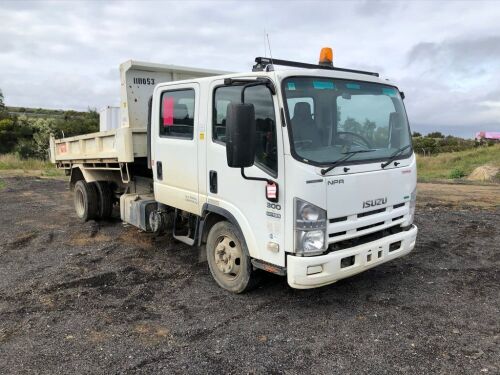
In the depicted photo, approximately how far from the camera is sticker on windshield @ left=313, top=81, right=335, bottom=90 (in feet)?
13.7

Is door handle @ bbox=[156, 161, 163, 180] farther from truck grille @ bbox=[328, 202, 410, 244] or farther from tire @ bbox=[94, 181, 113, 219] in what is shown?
tire @ bbox=[94, 181, 113, 219]

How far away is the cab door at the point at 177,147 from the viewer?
4988mm

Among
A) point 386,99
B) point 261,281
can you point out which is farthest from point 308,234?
point 386,99

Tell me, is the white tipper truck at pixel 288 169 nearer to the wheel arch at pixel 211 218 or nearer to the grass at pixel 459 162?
the wheel arch at pixel 211 218

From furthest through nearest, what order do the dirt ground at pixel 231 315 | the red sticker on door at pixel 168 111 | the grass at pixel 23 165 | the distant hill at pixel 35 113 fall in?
the distant hill at pixel 35 113
the grass at pixel 23 165
the red sticker on door at pixel 168 111
the dirt ground at pixel 231 315

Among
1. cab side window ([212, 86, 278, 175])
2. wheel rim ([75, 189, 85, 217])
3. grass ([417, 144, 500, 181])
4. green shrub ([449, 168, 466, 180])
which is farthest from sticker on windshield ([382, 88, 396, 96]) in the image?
grass ([417, 144, 500, 181])

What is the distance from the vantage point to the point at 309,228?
387 cm

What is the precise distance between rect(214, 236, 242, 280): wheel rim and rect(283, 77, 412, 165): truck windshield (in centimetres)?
136

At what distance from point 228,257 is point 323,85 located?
78.1 inches

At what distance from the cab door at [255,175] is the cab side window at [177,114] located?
0.42 metres

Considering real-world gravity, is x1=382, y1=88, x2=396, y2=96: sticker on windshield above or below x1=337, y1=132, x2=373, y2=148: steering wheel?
above

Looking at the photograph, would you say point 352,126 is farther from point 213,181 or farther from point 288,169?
point 213,181

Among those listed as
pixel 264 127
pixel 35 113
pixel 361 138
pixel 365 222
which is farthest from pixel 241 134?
pixel 35 113

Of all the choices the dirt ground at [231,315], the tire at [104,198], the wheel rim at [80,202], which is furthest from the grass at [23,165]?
the dirt ground at [231,315]
